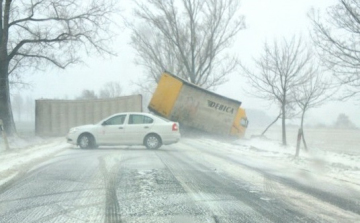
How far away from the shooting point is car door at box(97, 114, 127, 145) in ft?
63.0

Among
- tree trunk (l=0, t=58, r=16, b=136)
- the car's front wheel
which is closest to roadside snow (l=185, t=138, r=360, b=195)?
the car's front wheel

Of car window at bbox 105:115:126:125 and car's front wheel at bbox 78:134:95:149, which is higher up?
car window at bbox 105:115:126:125

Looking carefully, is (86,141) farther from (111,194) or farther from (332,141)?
(332,141)

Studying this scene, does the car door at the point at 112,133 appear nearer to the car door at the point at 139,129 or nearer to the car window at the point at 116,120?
the car window at the point at 116,120

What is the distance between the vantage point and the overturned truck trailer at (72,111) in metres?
34.2

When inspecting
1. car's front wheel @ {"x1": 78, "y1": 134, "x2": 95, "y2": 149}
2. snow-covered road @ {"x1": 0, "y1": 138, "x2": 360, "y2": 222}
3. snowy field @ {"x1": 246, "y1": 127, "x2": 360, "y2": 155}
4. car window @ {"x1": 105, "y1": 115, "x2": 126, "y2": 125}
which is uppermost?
car window @ {"x1": 105, "y1": 115, "x2": 126, "y2": 125}

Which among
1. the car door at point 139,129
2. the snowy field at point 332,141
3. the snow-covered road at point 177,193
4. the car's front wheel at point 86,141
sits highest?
the car door at point 139,129

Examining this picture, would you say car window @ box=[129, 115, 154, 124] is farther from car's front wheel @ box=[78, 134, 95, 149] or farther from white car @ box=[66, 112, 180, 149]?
car's front wheel @ box=[78, 134, 95, 149]

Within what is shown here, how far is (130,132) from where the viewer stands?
19.2 metres

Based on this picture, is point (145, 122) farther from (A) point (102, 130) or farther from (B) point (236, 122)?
(B) point (236, 122)

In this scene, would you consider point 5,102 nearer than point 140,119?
No

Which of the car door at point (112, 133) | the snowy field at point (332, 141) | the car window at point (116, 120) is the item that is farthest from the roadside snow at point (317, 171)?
the snowy field at point (332, 141)

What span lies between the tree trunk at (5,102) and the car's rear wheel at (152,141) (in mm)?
9624

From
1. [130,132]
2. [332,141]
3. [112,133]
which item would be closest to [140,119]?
[130,132]
